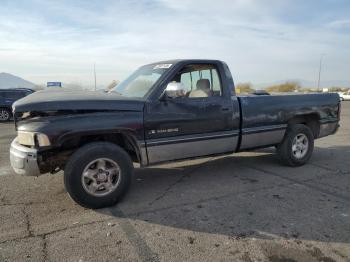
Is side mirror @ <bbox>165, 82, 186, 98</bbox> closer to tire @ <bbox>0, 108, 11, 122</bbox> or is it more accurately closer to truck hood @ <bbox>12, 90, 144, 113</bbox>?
truck hood @ <bbox>12, 90, 144, 113</bbox>

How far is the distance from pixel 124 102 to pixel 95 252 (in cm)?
198

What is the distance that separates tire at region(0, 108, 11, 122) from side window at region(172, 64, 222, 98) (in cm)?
1536

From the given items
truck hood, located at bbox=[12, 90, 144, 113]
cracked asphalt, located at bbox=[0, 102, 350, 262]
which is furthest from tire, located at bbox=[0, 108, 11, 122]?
truck hood, located at bbox=[12, 90, 144, 113]

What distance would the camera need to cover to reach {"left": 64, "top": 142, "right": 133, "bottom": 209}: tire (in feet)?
13.8

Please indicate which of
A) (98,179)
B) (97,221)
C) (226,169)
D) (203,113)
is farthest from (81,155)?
(226,169)

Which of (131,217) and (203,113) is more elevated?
(203,113)

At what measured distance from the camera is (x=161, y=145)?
4816mm

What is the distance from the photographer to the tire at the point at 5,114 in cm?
1796

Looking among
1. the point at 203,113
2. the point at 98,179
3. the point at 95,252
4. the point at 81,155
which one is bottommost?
the point at 95,252

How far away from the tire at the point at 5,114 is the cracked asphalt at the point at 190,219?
43.4 feet

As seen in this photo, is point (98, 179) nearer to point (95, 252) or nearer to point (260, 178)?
point (95, 252)

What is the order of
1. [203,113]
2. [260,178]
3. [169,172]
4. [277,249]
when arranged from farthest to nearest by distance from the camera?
[169,172]
[260,178]
[203,113]
[277,249]

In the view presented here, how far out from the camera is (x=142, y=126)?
463cm

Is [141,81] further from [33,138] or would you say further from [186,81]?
[33,138]
